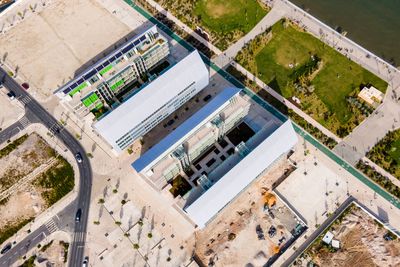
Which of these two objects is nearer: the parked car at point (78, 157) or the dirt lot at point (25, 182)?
the dirt lot at point (25, 182)

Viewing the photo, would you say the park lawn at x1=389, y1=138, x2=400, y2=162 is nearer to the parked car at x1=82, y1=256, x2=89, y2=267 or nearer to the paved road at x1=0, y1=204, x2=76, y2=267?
the parked car at x1=82, y1=256, x2=89, y2=267

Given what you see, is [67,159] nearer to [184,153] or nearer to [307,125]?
[184,153]

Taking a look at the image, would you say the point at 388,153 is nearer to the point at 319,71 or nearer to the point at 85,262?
the point at 319,71

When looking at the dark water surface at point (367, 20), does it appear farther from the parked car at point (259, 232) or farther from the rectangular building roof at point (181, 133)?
the parked car at point (259, 232)

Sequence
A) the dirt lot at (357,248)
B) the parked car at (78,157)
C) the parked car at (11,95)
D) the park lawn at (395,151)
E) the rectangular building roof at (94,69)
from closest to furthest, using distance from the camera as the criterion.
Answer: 1. the dirt lot at (357,248)
2. the park lawn at (395,151)
3. the rectangular building roof at (94,69)
4. the parked car at (78,157)
5. the parked car at (11,95)

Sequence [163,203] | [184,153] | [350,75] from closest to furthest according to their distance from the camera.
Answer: [184,153], [163,203], [350,75]

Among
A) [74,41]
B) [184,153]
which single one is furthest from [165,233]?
[74,41]

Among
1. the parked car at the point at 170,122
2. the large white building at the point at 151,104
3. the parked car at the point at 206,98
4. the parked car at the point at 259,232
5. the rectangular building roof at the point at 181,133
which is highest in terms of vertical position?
the large white building at the point at 151,104

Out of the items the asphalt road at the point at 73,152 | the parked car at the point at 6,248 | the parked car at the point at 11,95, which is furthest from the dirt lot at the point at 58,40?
the parked car at the point at 6,248
